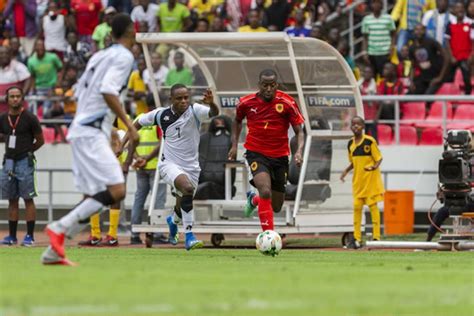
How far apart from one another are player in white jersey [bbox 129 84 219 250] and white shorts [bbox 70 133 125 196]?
4994 millimetres

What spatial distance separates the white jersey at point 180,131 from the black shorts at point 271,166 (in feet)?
3.91

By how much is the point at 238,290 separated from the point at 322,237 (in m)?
14.7

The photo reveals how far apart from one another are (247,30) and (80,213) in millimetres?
15218

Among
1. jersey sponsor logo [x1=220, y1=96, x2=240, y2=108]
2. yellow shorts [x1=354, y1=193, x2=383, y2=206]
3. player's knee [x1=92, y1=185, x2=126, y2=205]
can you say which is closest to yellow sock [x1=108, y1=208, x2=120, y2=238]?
jersey sponsor logo [x1=220, y1=96, x2=240, y2=108]

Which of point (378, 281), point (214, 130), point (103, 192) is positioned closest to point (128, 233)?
point (214, 130)

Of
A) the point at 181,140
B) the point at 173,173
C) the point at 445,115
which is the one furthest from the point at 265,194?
the point at 445,115

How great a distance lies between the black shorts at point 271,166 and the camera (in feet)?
59.2

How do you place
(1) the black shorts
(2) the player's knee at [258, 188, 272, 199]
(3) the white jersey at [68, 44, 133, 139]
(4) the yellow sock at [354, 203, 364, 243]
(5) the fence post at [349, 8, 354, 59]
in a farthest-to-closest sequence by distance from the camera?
(5) the fence post at [349, 8, 354, 59] < (4) the yellow sock at [354, 203, 364, 243] < (1) the black shorts < (2) the player's knee at [258, 188, 272, 199] < (3) the white jersey at [68, 44, 133, 139]

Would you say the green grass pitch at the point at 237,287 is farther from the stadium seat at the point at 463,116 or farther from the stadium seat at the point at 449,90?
the stadium seat at the point at 449,90

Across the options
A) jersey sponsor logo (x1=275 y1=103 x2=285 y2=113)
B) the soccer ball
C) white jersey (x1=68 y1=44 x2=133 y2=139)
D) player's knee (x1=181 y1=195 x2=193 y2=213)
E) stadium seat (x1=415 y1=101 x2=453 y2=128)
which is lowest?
the soccer ball

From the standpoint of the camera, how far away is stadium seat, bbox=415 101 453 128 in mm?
25891

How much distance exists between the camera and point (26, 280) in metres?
12.1

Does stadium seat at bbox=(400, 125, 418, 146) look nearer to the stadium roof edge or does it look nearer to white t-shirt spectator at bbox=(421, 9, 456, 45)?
white t-shirt spectator at bbox=(421, 9, 456, 45)

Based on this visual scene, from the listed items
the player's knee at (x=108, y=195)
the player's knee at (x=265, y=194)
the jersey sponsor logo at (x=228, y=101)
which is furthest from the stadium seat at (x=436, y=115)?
the player's knee at (x=108, y=195)
